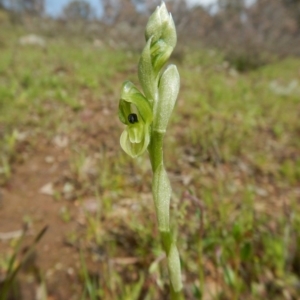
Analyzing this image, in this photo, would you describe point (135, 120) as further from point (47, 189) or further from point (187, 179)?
point (47, 189)

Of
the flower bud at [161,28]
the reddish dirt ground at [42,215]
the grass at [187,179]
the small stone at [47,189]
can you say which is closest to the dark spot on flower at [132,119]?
the flower bud at [161,28]

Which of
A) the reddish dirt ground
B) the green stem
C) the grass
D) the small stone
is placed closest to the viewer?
the green stem

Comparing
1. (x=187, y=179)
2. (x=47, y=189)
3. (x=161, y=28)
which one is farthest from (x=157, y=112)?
(x=47, y=189)

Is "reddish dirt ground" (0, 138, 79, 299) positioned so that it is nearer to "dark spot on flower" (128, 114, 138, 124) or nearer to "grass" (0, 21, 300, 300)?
"grass" (0, 21, 300, 300)

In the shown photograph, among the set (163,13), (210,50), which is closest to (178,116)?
(163,13)

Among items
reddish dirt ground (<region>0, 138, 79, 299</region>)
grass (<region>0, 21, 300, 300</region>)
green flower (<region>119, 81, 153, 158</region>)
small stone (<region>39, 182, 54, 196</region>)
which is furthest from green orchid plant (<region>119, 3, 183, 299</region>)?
small stone (<region>39, 182, 54, 196</region>)

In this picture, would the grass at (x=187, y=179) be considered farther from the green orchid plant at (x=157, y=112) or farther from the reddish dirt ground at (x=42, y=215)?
the green orchid plant at (x=157, y=112)

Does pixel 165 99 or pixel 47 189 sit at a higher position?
pixel 47 189
